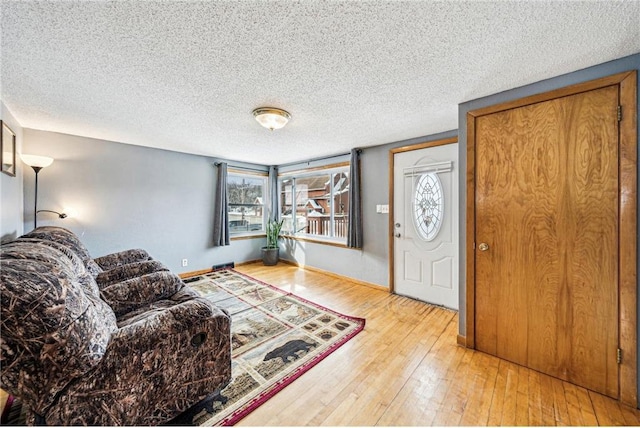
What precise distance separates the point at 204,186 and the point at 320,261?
253cm

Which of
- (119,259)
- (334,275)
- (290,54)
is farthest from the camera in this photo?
(334,275)

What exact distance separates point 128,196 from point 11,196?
4.00 ft

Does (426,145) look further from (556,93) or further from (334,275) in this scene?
(334,275)

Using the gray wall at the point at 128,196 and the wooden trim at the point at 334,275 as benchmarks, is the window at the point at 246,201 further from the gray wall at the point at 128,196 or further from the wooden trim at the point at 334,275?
the wooden trim at the point at 334,275

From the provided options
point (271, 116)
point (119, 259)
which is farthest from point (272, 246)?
point (271, 116)

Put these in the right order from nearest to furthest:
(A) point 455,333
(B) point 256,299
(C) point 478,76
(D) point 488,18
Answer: (D) point 488,18 → (C) point 478,76 → (A) point 455,333 → (B) point 256,299

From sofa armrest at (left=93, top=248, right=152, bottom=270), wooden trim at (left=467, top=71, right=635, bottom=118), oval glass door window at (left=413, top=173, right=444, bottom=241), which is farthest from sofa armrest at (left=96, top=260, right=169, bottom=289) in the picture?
wooden trim at (left=467, top=71, right=635, bottom=118)

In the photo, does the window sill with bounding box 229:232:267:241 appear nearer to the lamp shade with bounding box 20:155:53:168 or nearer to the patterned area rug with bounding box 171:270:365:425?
the patterned area rug with bounding box 171:270:365:425

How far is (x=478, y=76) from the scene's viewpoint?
176 cm

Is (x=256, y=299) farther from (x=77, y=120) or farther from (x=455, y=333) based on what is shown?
(x=77, y=120)

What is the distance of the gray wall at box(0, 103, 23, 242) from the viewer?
218cm

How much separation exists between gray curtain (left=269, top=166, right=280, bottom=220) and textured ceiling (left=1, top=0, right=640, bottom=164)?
2761 millimetres

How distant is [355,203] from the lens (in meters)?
3.82

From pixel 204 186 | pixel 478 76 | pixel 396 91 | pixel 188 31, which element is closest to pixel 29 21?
pixel 188 31
